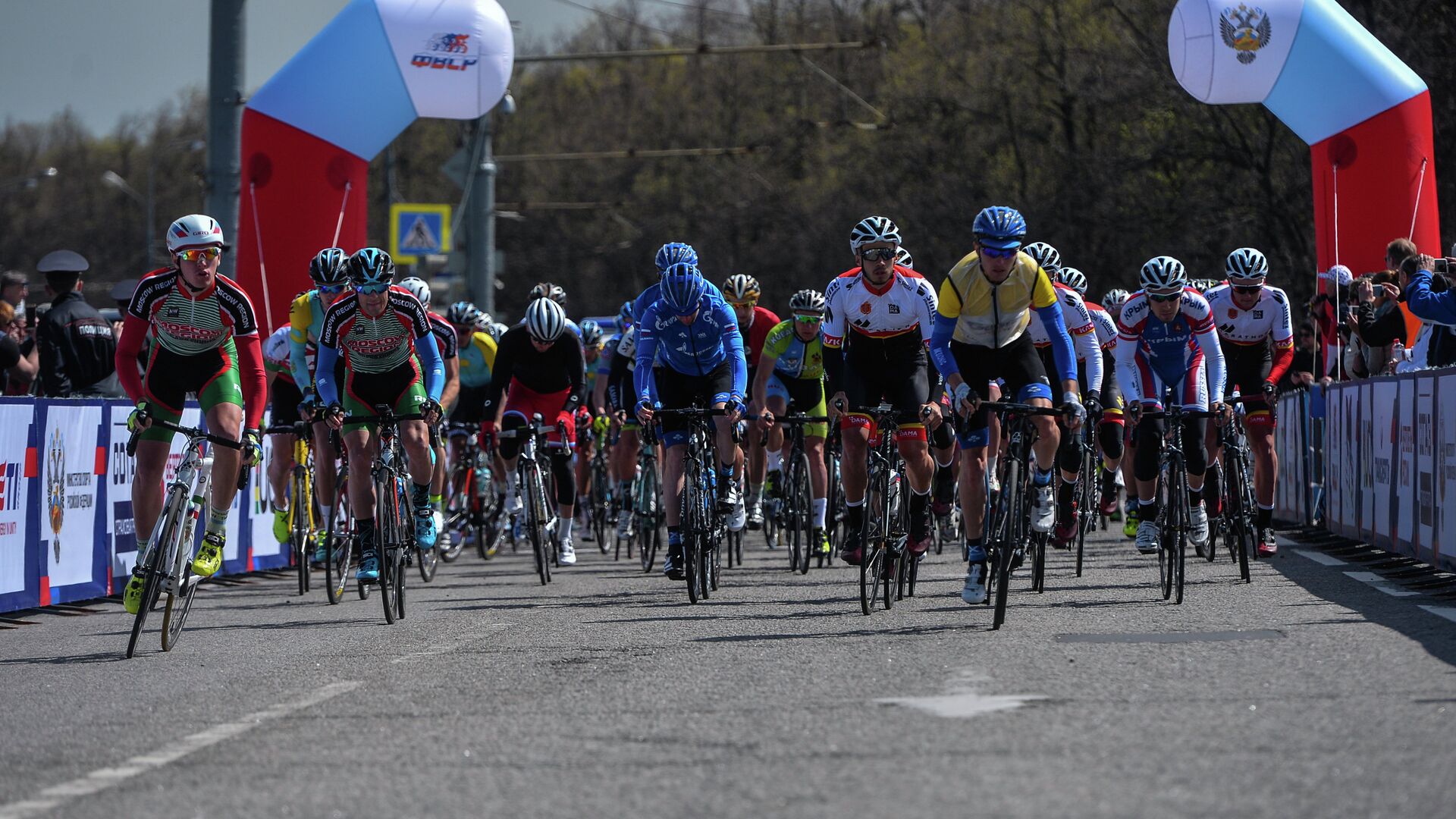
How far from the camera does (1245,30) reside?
698 inches

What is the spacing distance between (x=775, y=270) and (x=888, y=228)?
3711 cm

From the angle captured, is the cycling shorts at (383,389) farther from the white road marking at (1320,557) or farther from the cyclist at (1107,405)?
the white road marking at (1320,557)

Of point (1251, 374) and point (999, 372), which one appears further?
point (1251, 374)

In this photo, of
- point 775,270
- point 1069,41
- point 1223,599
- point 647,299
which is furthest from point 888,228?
point 775,270

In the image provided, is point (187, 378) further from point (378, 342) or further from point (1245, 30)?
point (1245, 30)

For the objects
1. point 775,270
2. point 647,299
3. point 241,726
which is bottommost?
point 241,726

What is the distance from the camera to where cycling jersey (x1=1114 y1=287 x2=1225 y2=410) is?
12.3 meters

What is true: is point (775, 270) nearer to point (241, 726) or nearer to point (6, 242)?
point (6, 242)

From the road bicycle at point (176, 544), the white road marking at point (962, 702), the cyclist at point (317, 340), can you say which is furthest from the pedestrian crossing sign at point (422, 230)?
the white road marking at point (962, 702)

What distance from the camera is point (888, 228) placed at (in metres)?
11.1

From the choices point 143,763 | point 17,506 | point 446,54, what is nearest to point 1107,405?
point 446,54

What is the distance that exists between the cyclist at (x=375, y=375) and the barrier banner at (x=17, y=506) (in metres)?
1.90

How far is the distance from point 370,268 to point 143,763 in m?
5.52

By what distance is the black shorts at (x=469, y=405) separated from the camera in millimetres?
17266
